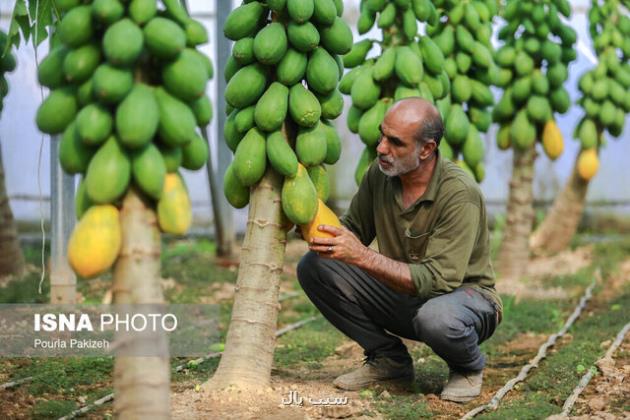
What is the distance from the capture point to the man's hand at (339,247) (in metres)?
4.43

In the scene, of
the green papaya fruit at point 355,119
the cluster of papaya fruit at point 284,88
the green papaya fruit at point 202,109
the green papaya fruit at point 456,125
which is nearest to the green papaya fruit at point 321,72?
the cluster of papaya fruit at point 284,88

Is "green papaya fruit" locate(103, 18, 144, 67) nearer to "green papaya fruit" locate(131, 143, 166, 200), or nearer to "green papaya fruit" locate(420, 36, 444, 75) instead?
"green papaya fruit" locate(131, 143, 166, 200)

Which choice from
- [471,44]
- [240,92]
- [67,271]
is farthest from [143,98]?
[471,44]

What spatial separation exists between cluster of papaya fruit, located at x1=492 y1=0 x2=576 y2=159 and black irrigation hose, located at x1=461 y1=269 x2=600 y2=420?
130 cm

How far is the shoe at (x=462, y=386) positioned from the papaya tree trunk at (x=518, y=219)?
3.82m

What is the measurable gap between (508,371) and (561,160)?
6016mm

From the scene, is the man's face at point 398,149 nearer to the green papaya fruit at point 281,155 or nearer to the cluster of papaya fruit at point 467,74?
the green papaya fruit at point 281,155

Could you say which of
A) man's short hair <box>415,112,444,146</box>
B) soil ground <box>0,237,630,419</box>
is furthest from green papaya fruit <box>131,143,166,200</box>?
man's short hair <box>415,112,444,146</box>

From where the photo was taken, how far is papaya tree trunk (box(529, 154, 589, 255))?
941 centimetres

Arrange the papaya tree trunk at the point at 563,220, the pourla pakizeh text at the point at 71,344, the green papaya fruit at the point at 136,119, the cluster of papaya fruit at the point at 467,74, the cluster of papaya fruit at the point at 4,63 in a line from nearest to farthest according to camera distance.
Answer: the green papaya fruit at the point at 136,119
the cluster of papaya fruit at the point at 4,63
the pourla pakizeh text at the point at 71,344
the cluster of papaya fruit at the point at 467,74
the papaya tree trunk at the point at 563,220

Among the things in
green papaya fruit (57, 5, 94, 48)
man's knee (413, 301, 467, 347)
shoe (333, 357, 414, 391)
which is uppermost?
green papaya fruit (57, 5, 94, 48)

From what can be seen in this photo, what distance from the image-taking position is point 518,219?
27.9 ft

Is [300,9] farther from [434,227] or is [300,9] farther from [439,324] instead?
[439,324]

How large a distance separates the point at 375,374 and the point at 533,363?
39.3 inches
